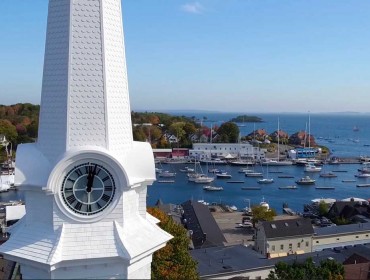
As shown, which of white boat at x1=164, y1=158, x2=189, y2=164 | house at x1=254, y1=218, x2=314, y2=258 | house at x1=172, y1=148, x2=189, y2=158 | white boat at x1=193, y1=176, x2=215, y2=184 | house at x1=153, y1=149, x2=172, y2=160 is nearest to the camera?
house at x1=254, y1=218, x2=314, y2=258

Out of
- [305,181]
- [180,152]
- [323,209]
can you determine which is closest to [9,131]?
[180,152]

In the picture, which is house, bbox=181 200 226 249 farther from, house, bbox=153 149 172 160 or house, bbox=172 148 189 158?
house, bbox=172 148 189 158

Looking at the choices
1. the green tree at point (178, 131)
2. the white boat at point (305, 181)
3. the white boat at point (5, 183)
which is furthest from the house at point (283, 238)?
the green tree at point (178, 131)

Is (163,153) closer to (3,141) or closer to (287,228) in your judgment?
(3,141)

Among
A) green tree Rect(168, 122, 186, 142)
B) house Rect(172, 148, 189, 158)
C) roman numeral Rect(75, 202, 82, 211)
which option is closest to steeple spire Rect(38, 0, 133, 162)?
roman numeral Rect(75, 202, 82, 211)

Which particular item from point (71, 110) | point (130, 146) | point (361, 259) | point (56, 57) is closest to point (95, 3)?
point (56, 57)

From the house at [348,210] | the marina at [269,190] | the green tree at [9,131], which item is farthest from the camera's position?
the green tree at [9,131]

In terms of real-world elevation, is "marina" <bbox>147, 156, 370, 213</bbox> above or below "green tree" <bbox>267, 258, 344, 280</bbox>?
below

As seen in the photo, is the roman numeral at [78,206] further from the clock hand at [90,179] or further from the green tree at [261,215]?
the green tree at [261,215]
